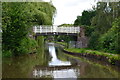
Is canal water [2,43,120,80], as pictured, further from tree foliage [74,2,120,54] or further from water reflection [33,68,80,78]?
tree foliage [74,2,120,54]

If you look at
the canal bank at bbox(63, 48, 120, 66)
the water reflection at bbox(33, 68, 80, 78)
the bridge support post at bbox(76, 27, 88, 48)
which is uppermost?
the bridge support post at bbox(76, 27, 88, 48)

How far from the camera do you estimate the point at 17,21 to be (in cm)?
1566

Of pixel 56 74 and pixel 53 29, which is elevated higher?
pixel 53 29

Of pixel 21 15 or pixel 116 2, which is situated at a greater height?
pixel 116 2

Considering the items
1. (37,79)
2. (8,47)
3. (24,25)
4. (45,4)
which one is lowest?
(37,79)

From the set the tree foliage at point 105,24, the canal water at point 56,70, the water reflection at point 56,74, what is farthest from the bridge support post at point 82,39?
the water reflection at point 56,74

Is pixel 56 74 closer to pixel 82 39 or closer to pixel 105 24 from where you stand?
pixel 105 24

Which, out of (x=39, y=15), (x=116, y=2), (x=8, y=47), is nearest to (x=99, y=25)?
(x=116, y=2)

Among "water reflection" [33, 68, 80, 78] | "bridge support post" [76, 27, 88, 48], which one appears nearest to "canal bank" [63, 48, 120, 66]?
"water reflection" [33, 68, 80, 78]

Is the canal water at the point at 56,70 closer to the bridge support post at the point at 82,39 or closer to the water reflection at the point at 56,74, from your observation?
the water reflection at the point at 56,74

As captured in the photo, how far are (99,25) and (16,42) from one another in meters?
10.6

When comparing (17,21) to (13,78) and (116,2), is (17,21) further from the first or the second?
(116,2)

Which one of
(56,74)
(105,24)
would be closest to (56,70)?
(56,74)

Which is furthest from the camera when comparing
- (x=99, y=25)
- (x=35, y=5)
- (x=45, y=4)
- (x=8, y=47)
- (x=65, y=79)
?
(x=45, y=4)
